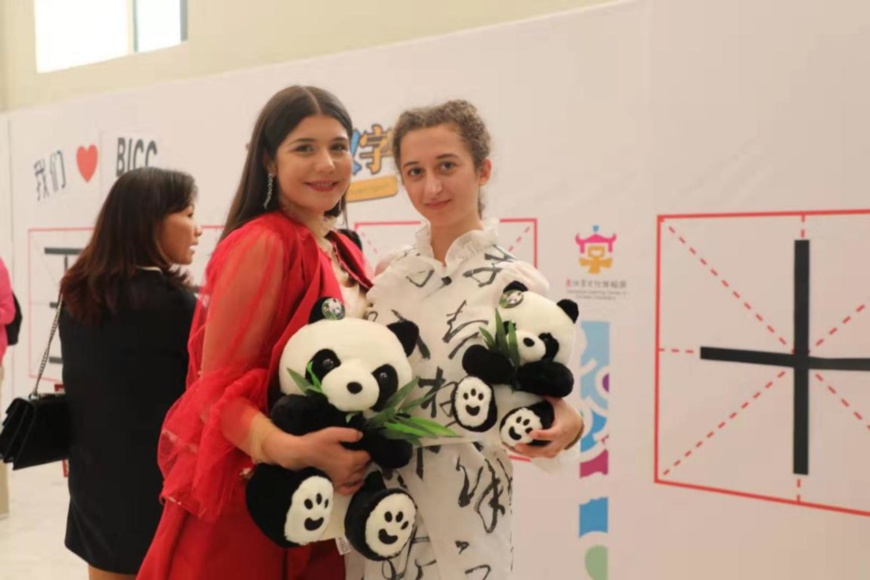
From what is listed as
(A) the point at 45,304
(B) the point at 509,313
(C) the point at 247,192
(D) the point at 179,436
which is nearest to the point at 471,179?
(B) the point at 509,313

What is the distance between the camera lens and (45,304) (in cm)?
456

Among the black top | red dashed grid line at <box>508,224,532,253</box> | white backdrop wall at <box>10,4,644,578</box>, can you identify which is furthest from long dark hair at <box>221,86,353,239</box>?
red dashed grid line at <box>508,224,532,253</box>

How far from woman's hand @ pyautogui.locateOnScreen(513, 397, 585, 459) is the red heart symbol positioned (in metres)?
3.60

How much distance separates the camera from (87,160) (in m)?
4.31

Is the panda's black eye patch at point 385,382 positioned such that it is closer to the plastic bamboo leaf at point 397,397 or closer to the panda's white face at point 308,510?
the plastic bamboo leaf at point 397,397

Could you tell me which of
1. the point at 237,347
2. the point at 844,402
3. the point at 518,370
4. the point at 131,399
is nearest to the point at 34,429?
the point at 131,399

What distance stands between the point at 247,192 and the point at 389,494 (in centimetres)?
58

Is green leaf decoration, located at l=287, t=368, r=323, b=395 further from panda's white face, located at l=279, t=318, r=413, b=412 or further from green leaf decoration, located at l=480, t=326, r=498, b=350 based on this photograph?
green leaf decoration, located at l=480, t=326, r=498, b=350

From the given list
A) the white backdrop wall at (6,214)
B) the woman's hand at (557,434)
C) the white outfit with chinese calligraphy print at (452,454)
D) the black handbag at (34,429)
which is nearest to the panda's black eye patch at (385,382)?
the white outfit with chinese calligraphy print at (452,454)

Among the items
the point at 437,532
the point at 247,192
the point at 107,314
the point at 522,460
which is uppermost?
the point at 247,192

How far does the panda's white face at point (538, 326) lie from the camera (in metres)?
1.28

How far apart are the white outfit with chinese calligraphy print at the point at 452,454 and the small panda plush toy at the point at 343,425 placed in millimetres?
85

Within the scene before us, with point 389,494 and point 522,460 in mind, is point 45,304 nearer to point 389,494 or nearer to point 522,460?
point 522,460

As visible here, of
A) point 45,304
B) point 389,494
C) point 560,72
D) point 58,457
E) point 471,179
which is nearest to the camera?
point 389,494
